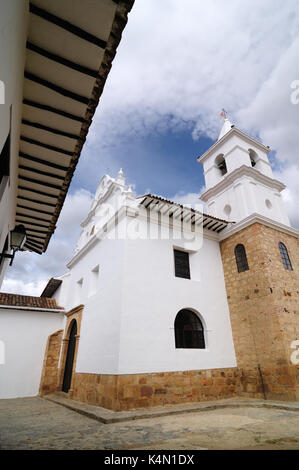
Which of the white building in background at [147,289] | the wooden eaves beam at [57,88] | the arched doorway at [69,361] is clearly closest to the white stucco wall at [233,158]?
the white building in background at [147,289]

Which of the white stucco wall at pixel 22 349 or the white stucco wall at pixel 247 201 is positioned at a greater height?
the white stucco wall at pixel 247 201

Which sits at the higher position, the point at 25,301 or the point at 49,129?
the point at 25,301

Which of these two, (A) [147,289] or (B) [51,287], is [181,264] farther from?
(B) [51,287]

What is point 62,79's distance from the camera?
7.84 feet

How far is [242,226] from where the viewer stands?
350 inches

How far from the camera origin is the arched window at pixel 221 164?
39.4 feet

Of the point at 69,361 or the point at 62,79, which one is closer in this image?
the point at 62,79

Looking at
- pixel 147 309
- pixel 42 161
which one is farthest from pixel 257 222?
pixel 42 161

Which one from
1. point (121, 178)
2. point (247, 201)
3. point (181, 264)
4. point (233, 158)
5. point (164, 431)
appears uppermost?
point (233, 158)

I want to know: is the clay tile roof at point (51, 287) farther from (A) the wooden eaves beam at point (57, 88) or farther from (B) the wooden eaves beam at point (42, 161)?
(A) the wooden eaves beam at point (57, 88)

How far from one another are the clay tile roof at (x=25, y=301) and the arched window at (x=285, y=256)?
30.1ft

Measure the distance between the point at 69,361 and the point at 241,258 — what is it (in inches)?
293

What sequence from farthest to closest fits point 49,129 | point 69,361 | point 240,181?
point 240,181 → point 69,361 → point 49,129

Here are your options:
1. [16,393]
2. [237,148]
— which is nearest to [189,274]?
[237,148]
